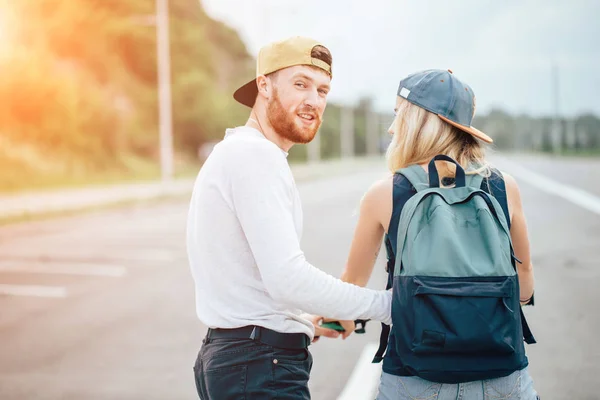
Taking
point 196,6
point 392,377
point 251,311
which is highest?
point 196,6

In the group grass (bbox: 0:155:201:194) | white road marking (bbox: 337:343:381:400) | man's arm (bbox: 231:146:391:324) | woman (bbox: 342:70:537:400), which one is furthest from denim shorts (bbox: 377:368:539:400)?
grass (bbox: 0:155:201:194)

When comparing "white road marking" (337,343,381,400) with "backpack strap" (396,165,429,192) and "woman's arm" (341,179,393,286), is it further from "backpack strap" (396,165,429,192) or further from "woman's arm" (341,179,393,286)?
"backpack strap" (396,165,429,192)

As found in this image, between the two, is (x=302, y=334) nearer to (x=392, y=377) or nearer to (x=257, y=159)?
(x=392, y=377)

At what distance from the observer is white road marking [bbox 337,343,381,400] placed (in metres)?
4.54

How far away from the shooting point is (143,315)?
702 centimetres

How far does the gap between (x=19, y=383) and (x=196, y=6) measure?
6880 centimetres

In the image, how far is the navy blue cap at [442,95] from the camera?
221 centimetres

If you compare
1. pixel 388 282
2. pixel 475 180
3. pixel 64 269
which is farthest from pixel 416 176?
pixel 64 269

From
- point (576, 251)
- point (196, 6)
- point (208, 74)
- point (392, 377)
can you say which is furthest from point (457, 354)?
point (196, 6)

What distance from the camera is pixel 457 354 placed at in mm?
2002

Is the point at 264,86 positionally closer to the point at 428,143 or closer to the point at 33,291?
the point at 428,143

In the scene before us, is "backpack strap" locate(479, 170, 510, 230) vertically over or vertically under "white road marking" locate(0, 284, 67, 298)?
over

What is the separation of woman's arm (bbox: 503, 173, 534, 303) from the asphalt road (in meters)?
2.38

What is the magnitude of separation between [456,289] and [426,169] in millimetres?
409
